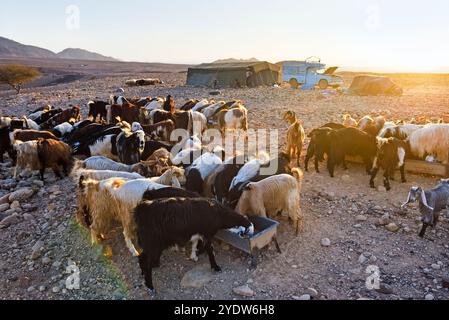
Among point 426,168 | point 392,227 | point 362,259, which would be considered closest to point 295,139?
point 426,168

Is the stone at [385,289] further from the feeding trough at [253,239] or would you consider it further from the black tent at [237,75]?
the black tent at [237,75]

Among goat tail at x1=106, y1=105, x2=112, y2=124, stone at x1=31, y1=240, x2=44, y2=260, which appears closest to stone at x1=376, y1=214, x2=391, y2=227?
stone at x1=31, y1=240, x2=44, y2=260

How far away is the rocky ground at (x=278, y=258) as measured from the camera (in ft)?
14.0

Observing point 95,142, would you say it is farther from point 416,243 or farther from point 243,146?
point 416,243

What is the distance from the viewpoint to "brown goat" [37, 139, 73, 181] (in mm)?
7660

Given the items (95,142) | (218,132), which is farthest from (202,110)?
(95,142)

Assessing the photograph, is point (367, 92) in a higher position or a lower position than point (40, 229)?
higher

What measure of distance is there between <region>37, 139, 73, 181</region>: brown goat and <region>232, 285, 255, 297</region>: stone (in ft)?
18.3

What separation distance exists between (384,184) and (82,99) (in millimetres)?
18134

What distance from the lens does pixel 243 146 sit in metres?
9.82

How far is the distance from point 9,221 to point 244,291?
4.56 metres

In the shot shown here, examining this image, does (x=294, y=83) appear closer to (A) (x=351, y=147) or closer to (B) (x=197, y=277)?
(A) (x=351, y=147)

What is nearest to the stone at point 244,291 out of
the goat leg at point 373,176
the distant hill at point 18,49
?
the goat leg at point 373,176
